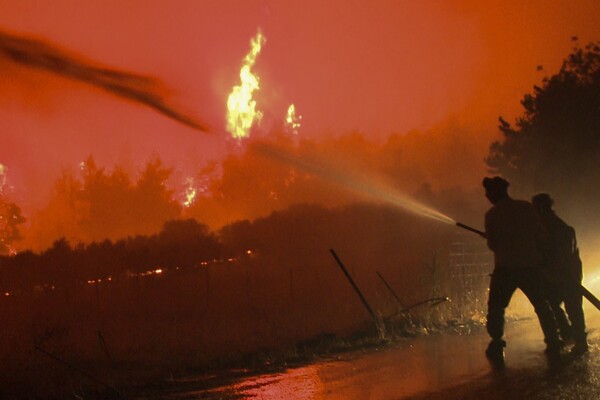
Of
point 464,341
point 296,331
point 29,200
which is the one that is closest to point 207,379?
point 464,341

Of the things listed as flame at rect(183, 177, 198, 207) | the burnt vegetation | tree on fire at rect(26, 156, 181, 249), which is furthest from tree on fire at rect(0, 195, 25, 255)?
flame at rect(183, 177, 198, 207)

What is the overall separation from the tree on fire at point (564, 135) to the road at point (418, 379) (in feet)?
70.4

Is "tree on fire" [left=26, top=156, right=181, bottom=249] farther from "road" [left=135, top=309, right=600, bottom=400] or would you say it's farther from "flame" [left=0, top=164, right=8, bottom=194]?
"road" [left=135, top=309, right=600, bottom=400]

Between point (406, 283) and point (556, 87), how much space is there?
16.3 m

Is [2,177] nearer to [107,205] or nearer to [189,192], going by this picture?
[107,205]

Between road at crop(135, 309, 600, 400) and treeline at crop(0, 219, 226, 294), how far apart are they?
1738 cm

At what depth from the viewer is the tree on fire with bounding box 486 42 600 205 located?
96.5 ft

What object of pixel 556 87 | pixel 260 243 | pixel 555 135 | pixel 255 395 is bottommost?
pixel 255 395

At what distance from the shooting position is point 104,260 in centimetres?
3091

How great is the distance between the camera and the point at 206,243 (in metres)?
33.4

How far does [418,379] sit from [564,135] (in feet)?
81.7

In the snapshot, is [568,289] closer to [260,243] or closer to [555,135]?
[555,135]

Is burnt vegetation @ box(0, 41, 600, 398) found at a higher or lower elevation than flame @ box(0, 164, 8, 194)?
lower

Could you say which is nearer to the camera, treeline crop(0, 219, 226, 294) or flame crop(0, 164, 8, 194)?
treeline crop(0, 219, 226, 294)
